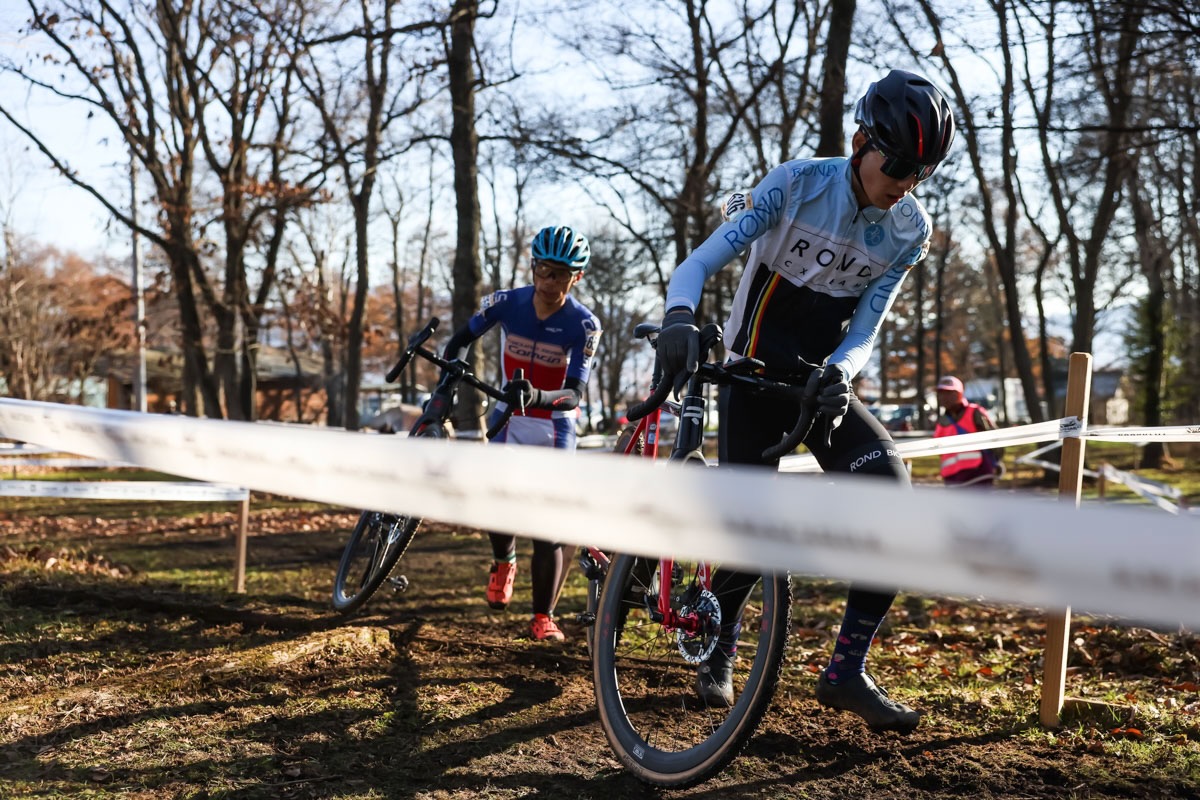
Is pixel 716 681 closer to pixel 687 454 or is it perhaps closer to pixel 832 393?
pixel 687 454

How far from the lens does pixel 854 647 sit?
3531 millimetres

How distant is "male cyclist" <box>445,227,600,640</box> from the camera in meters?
5.52

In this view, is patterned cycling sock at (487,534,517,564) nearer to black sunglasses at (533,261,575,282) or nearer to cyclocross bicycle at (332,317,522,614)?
cyclocross bicycle at (332,317,522,614)

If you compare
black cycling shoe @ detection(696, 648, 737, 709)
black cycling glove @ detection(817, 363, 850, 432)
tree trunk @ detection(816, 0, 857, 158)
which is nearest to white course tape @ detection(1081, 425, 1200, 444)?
black cycling glove @ detection(817, 363, 850, 432)

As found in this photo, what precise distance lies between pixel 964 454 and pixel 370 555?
7359 millimetres

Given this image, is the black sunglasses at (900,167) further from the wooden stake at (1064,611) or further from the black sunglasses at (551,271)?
the black sunglasses at (551,271)

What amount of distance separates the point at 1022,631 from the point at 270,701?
494 cm

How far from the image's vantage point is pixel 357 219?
2277 cm

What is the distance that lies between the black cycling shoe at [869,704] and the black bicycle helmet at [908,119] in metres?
1.78

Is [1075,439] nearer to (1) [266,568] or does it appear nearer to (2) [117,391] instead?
(1) [266,568]

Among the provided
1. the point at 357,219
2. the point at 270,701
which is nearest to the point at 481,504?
the point at 270,701

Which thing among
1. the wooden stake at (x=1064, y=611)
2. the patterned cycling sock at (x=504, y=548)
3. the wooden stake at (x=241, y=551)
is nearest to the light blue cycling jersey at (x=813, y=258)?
the wooden stake at (x=1064, y=611)

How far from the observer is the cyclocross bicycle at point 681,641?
9.91 feet

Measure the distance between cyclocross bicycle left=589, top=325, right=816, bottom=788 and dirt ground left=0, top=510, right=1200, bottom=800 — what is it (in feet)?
0.69
